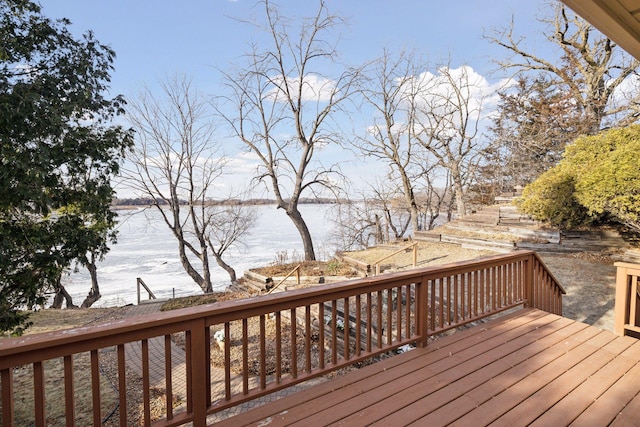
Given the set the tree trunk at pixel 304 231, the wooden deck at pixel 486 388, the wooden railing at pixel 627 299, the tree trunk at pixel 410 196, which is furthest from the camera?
the tree trunk at pixel 410 196

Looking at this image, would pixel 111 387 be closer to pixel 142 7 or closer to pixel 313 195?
pixel 142 7

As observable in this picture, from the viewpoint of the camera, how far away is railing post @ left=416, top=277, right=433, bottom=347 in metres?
2.82

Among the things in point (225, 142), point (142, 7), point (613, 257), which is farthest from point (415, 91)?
point (142, 7)

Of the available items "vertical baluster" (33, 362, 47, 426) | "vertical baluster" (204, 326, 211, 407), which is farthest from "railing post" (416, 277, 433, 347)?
"vertical baluster" (33, 362, 47, 426)

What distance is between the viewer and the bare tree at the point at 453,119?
14267 mm

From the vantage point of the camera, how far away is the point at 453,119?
14.8 metres

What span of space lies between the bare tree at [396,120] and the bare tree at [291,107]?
101 inches

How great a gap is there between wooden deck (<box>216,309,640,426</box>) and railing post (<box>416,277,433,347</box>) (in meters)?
0.09

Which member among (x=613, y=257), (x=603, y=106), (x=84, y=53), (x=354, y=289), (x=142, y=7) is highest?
(x=142, y=7)

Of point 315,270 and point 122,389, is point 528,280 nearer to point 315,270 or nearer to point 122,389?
point 122,389

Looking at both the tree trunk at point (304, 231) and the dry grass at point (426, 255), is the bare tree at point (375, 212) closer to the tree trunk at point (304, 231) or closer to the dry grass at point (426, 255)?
the tree trunk at point (304, 231)

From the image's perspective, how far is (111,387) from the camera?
18.7 feet

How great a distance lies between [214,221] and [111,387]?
10687mm

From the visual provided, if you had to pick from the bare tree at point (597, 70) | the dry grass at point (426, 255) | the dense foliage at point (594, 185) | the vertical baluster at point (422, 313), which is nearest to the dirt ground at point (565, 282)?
the dry grass at point (426, 255)
